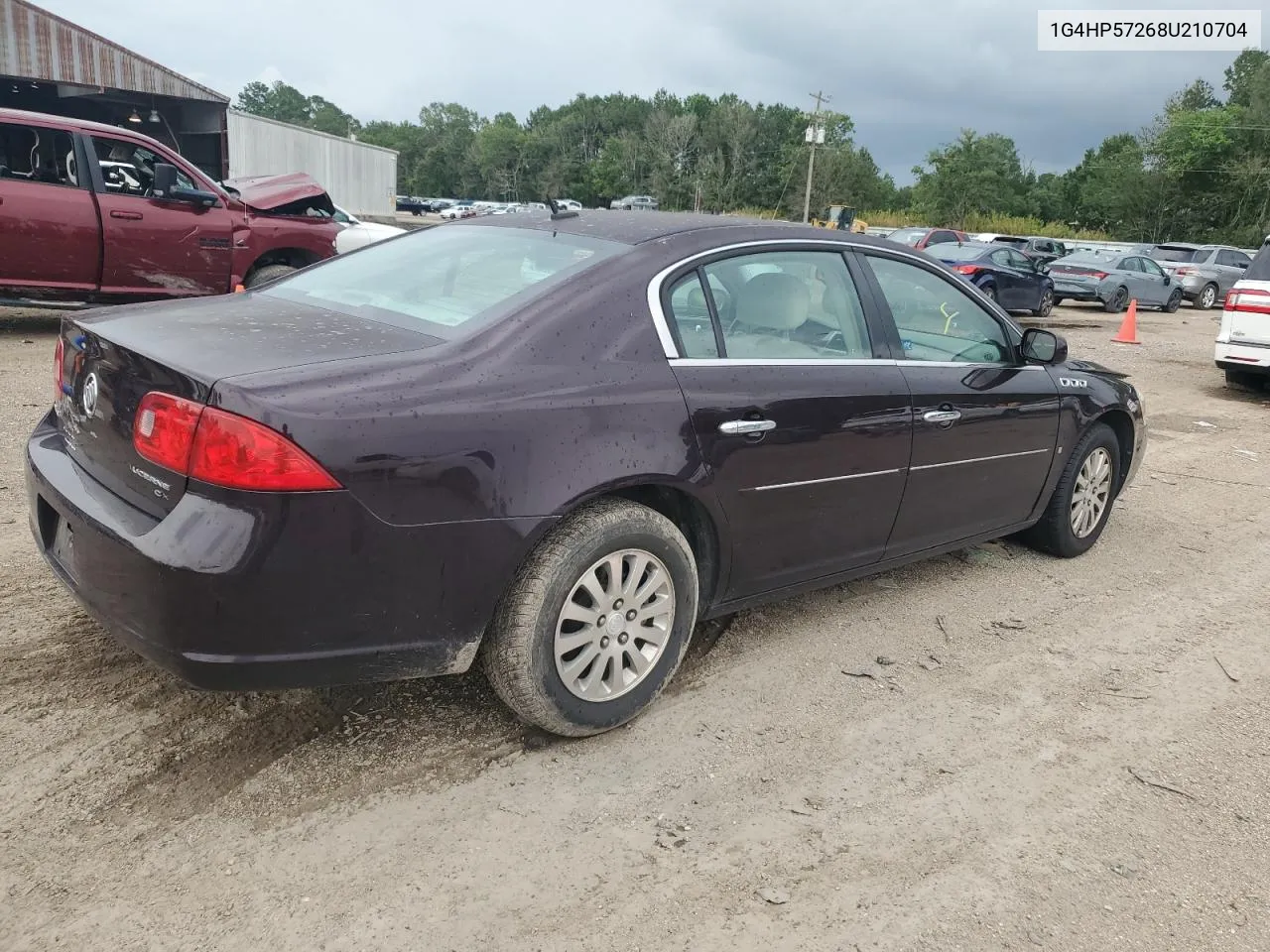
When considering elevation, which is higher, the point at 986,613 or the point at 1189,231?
the point at 1189,231

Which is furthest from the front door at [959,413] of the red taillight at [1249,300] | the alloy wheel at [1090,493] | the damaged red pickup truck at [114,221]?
the red taillight at [1249,300]

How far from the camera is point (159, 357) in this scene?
2584 mm

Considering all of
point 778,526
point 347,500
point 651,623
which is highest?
point 347,500

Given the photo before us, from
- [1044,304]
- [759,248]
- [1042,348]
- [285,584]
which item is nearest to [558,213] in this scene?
[759,248]

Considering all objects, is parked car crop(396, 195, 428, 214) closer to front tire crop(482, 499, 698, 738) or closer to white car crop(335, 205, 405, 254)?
white car crop(335, 205, 405, 254)

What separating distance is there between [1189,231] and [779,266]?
63.7 metres

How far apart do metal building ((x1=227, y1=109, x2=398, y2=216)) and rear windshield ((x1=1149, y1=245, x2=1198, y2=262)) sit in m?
22.6

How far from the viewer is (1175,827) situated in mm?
2816

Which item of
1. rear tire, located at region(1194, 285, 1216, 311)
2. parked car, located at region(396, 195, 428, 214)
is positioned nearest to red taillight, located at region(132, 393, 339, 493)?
rear tire, located at region(1194, 285, 1216, 311)

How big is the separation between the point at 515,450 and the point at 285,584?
2.20 feet

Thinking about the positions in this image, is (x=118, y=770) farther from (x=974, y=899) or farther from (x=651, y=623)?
(x=974, y=899)

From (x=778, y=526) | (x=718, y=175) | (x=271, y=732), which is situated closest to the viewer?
(x=271, y=732)

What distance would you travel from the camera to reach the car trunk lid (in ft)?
8.18

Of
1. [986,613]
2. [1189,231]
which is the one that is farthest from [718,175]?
[986,613]
